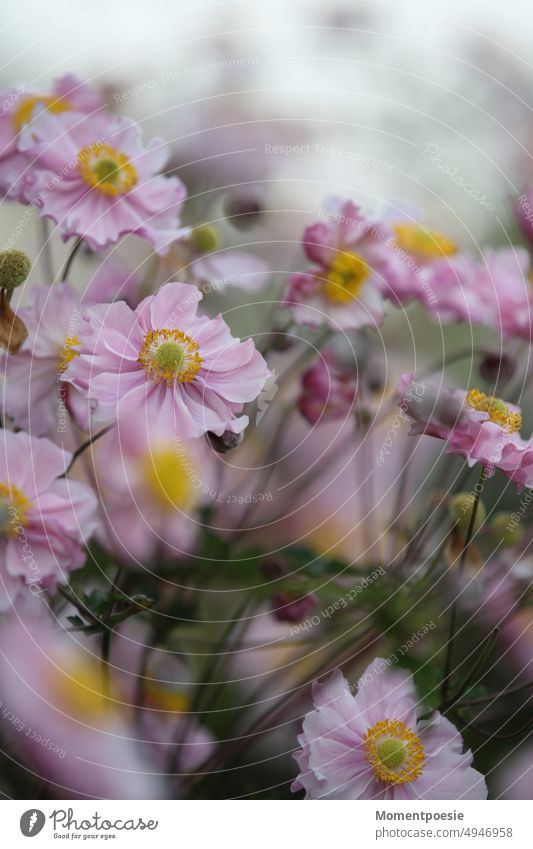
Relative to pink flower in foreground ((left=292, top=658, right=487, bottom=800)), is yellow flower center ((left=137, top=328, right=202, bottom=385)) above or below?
above

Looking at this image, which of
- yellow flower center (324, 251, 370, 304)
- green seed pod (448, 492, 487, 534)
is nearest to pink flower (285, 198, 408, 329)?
yellow flower center (324, 251, 370, 304)

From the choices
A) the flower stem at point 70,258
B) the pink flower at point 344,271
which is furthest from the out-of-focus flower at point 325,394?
the flower stem at point 70,258

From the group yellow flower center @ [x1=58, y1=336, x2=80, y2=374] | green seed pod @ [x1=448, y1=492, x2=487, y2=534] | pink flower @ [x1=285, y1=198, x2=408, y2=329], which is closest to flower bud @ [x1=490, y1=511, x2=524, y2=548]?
→ green seed pod @ [x1=448, y1=492, x2=487, y2=534]

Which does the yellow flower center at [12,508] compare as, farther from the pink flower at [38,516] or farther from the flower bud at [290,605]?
the flower bud at [290,605]

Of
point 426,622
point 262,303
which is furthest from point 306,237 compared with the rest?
point 426,622

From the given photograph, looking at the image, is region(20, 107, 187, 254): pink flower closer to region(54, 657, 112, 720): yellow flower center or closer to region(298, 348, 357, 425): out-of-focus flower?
region(298, 348, 357, 425): out-of-focus flower
